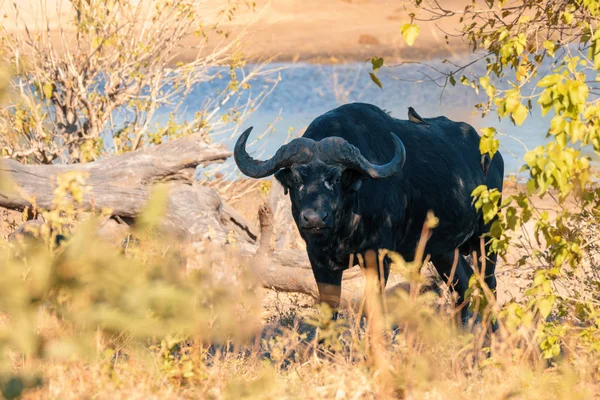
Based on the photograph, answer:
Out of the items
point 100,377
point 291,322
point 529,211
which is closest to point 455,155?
point 291,322

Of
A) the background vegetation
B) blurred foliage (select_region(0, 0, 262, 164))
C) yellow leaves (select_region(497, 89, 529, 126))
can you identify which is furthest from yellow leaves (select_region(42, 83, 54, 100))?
yellow leaves (select_region(497, 89, 529, 126))

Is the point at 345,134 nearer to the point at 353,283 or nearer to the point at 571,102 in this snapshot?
the point at 571,102

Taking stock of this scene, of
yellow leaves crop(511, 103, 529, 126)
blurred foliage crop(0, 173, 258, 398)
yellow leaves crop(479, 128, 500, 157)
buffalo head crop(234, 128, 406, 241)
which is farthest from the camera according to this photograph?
buffalo head crop(234, 128, 406, 241)

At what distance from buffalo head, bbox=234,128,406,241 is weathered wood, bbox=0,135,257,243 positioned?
7.30ft

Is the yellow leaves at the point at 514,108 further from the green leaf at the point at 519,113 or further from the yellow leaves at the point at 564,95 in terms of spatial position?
the yellow leaves at the point at 564,95

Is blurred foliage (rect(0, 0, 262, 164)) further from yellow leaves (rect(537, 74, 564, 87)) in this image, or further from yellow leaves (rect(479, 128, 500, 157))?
yellow leaves (rect(537, 74, 564, 87))

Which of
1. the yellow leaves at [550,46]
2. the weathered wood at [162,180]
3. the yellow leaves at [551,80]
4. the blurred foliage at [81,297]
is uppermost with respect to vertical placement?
the yellow leaves at [550,46]

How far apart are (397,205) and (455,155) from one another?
126 cm

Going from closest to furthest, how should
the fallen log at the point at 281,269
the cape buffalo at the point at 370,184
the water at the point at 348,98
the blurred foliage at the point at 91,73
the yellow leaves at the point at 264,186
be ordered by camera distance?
the cape buffalo at the point at 370,184
the fallen log at the point at 281,269
the blurred foliage at the point at 91,73
the yellow leaves at the point at 264,186
the water at the point at 348,98

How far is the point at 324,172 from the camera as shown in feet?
17.0

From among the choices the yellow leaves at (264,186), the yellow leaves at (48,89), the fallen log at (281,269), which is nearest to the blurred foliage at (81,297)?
the fallen log at (281,269)

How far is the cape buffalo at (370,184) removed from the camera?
5.19m

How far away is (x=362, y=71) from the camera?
25422 mm

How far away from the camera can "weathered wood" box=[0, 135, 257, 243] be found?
24.4ft
